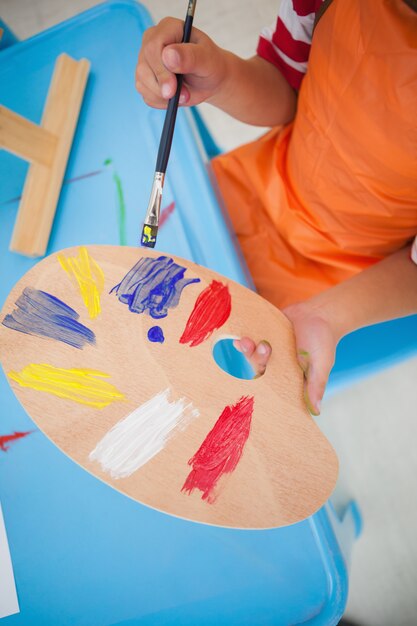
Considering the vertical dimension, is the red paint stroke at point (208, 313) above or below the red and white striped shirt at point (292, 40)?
below

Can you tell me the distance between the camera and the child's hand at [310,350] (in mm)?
404

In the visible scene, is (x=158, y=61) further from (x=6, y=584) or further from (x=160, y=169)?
(x=6, y=584)

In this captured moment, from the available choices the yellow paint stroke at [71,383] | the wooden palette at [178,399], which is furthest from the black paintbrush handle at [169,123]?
the yellow paint stroke at [71,383]

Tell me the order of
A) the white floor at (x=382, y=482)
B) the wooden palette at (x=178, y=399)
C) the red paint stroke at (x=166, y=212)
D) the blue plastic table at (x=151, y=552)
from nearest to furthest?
the wooden palette at (x=178, y=399) < the blue plastic table at (x=151, y=552) < the red paint stroke at (x=166, y=212) < the white floor at (x=382, y=482)

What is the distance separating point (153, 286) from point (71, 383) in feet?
0.40

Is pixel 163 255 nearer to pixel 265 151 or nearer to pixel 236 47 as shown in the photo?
pixel 265 151

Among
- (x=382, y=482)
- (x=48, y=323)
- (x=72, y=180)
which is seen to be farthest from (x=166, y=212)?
(x=382, y=482)

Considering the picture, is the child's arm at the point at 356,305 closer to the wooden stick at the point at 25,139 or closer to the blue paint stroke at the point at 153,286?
the blue paint stroke at the point at 153,286

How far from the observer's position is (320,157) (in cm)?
53

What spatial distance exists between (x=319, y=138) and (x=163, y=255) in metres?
0.27

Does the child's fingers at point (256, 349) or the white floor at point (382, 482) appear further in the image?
the white floor at point (382, 482)

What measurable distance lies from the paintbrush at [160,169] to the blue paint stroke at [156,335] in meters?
0.08

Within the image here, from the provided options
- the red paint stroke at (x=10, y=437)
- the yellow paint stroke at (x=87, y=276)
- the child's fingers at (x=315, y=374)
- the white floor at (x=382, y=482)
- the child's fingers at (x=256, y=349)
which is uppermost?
the yellow paint stroke at (x=87, y=276)

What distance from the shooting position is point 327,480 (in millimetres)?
378
